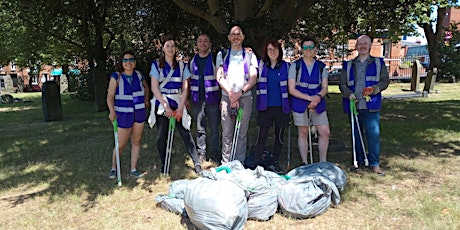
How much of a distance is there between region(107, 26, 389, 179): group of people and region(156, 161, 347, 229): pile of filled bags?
0.83 metres

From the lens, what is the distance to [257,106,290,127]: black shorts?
5.07m

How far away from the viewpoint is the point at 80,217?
13.6 feet

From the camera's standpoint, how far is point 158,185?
5051 mm

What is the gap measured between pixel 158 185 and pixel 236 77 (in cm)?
173

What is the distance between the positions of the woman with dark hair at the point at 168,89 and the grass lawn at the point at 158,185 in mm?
809

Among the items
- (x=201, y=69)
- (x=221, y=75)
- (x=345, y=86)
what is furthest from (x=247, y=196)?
(x=345, y=86)

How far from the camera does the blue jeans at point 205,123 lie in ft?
18.5

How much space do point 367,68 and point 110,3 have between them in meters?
9.96

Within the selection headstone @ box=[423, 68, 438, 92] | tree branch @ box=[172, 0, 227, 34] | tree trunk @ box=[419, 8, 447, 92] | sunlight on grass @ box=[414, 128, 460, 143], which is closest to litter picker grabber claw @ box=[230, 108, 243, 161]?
tree branch @ box=[172, 0, 227, 34]

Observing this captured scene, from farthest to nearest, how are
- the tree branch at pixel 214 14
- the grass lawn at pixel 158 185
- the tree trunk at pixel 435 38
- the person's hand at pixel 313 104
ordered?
1. the tree trunk at pixel 435 38
2. the tree branch at pixel 214 14
3. the person's hand at pixel 313 104
4. the grass lawn at pixel 158 185

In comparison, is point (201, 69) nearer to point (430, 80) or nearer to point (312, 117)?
point (312, 117)

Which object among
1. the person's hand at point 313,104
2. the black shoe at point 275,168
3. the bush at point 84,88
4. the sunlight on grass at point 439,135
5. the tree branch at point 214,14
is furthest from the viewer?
the bush at point 84,88

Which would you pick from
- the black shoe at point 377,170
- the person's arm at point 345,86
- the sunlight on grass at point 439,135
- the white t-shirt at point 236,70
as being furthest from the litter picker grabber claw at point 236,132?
the sunlight on grass at point 439,135

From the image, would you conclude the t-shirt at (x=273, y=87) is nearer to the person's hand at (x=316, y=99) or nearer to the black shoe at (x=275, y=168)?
the person's hand at (x=316, y=99)
